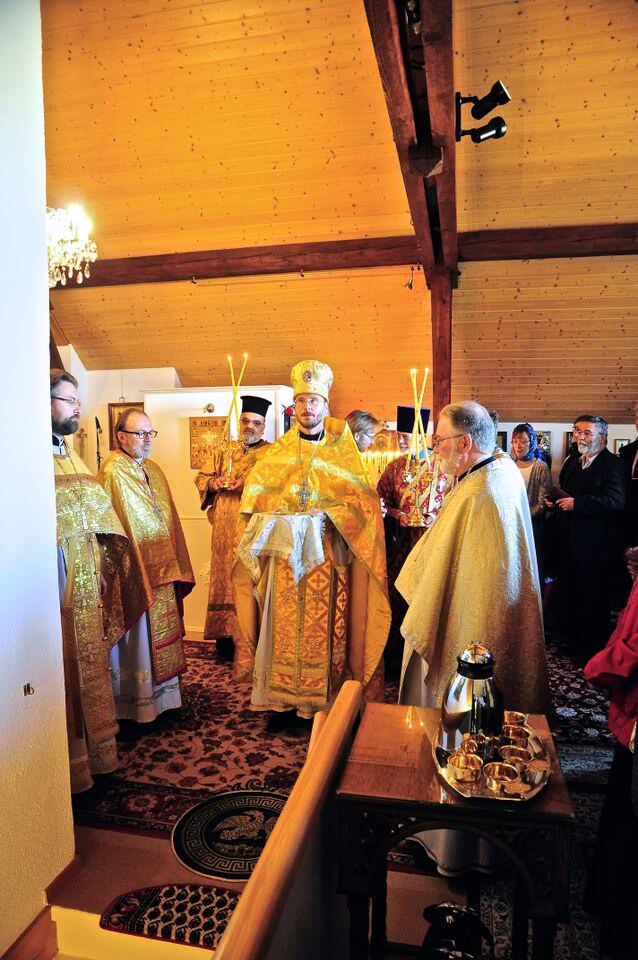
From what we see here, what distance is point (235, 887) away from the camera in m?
2.62

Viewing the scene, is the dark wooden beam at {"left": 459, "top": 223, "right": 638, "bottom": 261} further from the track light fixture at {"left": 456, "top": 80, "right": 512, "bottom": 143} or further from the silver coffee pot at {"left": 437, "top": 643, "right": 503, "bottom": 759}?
the silver coffee pot at {"left": 437, "top": 643, "right": 503, "bottom": 759}

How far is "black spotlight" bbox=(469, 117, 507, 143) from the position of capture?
422 centimetres

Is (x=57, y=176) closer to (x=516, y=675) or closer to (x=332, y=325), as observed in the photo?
(x=332, y=325)

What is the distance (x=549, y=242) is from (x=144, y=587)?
516 centimetres

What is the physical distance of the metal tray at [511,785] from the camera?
1.46 metres

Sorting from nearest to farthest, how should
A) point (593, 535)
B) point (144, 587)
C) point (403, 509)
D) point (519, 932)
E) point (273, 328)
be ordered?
point (519, 932), point (144, 587), point (403, 509), point (593, 535), point (273, 328)

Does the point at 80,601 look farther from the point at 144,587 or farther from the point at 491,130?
the point at 491,130

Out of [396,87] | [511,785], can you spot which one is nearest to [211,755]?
[511,785]

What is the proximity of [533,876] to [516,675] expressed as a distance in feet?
3.61

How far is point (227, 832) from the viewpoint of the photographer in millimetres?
2980

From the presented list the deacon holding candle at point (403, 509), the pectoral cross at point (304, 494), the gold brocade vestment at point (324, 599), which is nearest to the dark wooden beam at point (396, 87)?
the deacon holding candle at point (403, 509)

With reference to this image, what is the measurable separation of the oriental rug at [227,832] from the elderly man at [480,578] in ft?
3.67

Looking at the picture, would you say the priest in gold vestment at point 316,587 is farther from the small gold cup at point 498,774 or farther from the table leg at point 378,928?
the small gold cup at point 498,774

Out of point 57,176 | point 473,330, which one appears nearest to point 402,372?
point 473,330
